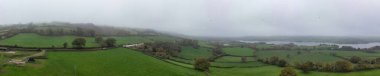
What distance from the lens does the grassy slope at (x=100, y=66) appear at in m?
132

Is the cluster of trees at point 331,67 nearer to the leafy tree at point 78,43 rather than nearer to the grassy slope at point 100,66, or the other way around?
the grassy slope at point 100,66

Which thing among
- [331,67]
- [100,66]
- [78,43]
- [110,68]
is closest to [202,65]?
[110,68]

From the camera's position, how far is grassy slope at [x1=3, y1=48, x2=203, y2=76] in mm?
132125

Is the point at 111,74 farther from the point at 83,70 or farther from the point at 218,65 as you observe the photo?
the point at 218,65

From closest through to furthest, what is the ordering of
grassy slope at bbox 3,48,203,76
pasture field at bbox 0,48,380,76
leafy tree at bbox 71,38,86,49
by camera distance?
grassy slope at bbox 3,48,203,76, pasture field at bbox 0,48,380,76, leafy tree at bbox 71,38,86,49

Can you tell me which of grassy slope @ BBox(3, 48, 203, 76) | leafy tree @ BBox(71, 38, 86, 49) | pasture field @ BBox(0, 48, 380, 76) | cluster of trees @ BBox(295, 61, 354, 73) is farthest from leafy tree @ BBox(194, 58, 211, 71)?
leafy tree @ BBox(71, 38, 86, 49)

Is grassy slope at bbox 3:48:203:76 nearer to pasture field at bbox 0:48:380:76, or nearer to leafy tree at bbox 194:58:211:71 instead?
pasture field at bbox 0:48:380:76

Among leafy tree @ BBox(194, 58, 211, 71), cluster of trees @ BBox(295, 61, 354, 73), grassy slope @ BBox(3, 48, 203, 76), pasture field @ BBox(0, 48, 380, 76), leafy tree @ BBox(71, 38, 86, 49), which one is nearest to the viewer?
grassy slope @ BBox(3, 48, 203, 76)

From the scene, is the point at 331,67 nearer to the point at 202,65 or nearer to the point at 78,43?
the point at 202,65

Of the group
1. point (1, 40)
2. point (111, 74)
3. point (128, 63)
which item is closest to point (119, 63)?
point (128, 63)

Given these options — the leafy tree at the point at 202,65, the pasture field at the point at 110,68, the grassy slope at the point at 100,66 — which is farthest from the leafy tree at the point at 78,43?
the leafy tree at the point at 202,65

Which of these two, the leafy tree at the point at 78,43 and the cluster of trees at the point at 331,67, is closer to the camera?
the cluster of trees at the point at 331,67

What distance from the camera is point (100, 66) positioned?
5842 inches

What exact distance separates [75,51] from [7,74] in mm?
46942
